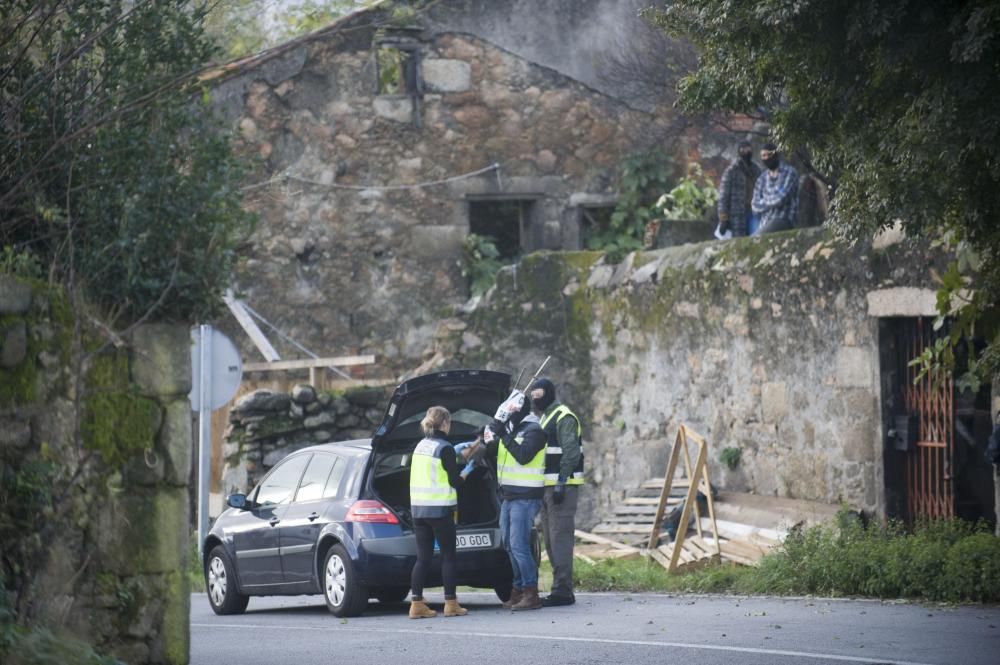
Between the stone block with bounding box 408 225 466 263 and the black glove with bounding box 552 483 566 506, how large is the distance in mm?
10347

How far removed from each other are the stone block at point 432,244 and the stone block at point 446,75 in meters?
2.03

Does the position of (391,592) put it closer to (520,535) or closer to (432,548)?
(432,548)

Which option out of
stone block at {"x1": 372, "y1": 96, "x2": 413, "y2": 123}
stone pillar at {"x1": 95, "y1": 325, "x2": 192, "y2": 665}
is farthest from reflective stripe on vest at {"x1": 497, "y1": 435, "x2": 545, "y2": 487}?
stone block at {"x1": 372, "y1": 96, "x2": 413, "y2": 123}

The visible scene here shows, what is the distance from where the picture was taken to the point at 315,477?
536 inches

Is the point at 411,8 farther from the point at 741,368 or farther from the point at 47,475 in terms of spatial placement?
the point at 741,368

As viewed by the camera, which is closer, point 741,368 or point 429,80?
point 741,368

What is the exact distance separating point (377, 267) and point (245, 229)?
47.4ft

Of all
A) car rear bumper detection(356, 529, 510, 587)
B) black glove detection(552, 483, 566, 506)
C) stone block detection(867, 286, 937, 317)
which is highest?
stone block detection(867, 286, 937, 317)

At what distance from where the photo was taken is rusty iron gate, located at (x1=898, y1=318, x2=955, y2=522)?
14.2m

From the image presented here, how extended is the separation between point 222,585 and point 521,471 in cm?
320

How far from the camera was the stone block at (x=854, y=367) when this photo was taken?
15125 millimetres

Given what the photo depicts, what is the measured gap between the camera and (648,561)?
16047 millimetres

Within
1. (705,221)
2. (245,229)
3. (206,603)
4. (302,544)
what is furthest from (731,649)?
(705,221)

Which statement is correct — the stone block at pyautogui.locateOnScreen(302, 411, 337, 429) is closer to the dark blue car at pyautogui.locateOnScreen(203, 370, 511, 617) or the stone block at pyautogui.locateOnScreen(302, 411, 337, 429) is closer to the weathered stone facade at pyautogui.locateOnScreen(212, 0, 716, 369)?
the weathered stone facade at pyautogui.locateOnScreen(212, 0, 716, 369)
